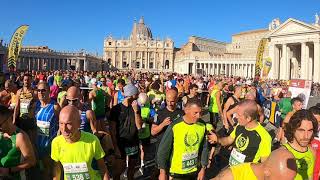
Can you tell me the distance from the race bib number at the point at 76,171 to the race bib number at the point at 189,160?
1.26m

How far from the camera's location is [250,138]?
172 inches

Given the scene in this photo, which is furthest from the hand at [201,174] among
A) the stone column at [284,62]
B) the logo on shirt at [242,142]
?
the stone column at [284,62]

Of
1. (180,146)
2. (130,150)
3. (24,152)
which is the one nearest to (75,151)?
(24,152)

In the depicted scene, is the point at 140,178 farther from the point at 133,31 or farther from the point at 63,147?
the point at 133,31

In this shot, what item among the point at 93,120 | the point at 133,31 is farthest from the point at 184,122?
the point at 133,31

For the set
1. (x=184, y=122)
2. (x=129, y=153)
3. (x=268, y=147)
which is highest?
(x=184, y=122)

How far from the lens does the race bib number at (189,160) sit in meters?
4.45

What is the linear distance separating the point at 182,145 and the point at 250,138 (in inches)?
30.8

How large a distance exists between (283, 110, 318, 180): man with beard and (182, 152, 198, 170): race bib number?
4.30ft

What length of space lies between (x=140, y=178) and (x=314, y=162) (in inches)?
162

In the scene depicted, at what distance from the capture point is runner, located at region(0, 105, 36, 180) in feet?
12.0

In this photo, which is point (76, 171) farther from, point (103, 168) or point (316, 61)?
point (316, 61)

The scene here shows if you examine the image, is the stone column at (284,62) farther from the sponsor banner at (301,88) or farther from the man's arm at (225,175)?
the man's arm at (225,175)

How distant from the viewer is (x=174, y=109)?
221 inches
